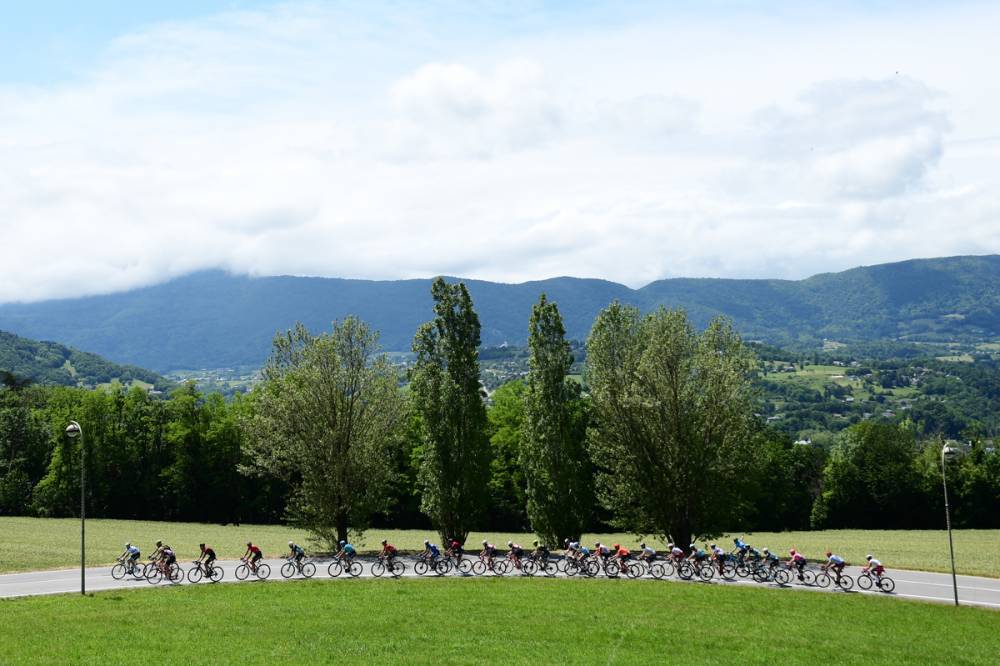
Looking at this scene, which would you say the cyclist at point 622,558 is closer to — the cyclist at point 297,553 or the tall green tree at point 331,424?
the cyclist at point 297,553

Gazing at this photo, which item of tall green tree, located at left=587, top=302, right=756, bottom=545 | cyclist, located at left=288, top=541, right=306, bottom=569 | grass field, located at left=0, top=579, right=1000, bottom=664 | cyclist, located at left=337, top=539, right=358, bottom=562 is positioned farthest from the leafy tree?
cyclist, located at left=288, top=541, right=306, bottom=569

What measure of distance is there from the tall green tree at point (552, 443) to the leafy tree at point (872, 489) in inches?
2179

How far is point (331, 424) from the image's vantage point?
52.5 m

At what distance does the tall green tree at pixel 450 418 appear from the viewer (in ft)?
173

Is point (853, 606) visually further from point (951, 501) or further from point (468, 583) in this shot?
point (951, 501)

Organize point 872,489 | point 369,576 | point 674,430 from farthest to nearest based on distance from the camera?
point 872,489
point 674,430
point 369,576

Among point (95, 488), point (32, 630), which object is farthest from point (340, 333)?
point (95, 488)

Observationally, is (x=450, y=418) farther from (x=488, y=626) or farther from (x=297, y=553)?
(x=488, y=626)

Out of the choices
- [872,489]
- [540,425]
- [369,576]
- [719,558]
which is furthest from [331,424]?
[872,489]

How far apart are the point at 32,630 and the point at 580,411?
40.6m

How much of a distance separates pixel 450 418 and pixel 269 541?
90.6 feet

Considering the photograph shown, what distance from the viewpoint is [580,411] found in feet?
208

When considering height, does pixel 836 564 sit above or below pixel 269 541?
above

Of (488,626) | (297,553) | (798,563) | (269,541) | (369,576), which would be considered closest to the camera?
(488,626)
